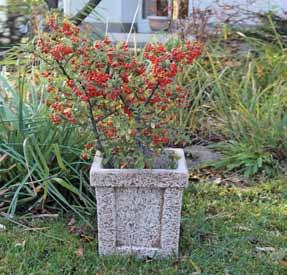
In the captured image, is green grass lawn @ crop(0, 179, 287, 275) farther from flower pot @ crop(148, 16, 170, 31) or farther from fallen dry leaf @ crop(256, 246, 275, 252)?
flower pot @ crop(148, 16, 170, 31)

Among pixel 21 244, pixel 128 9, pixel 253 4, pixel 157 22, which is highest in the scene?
pixel 253 4

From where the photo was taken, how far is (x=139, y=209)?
2.56 m

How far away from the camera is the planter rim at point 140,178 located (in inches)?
96.1

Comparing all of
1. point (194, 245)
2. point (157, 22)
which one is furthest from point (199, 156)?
point (157, 22)

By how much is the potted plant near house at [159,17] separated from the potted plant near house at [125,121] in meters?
5.45

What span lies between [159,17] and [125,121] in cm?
Answer: 614

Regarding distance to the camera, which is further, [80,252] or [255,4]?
[255,4]

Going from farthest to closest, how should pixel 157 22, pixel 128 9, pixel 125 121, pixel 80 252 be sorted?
pixel 128 9 < pixel 157 22 < pixel 80 252 < pixel 125 121

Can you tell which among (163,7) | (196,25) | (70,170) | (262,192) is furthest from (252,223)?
(163,7)

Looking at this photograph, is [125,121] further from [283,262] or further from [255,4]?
[255,4]

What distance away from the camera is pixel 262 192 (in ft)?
11.6

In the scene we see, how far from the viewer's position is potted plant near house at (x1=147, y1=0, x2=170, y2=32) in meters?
8.19

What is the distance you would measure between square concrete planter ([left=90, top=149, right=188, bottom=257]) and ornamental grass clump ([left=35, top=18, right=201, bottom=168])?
0.33 ft

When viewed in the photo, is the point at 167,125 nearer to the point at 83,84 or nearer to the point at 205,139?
the point at 83,84
